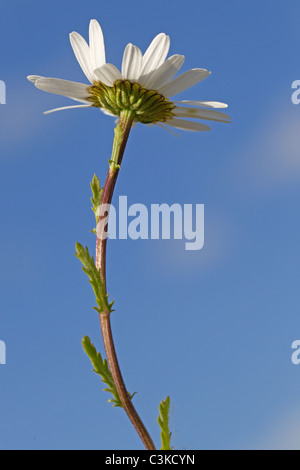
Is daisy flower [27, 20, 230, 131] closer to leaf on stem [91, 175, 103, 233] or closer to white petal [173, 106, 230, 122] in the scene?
white petal [173, 106, 230, 122]

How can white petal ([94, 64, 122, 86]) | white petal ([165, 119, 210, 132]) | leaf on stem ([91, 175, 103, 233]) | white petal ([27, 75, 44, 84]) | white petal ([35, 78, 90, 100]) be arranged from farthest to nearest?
1. white petal ([165, 119, 210, 132])
2. white petal ([27, 75, 44, 84])
3. white petal ([35, 78, 90, 100])
4. white petal ([94, 64, 122, 86])
5. leaf on stem ([91, 175, 103, 233])

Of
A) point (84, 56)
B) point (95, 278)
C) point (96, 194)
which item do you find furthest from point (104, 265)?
point (84, 56)

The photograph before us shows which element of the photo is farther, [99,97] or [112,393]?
[99,97]

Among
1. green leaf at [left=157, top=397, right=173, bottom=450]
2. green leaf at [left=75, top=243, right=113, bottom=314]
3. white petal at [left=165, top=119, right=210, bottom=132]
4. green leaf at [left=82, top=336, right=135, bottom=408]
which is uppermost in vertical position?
white petal at [left=165, top=119, right=210, bottom=132]

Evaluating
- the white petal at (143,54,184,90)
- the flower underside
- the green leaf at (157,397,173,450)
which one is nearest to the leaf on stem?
the flower underside
